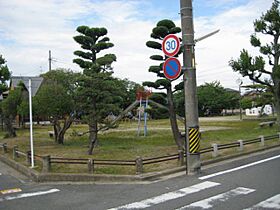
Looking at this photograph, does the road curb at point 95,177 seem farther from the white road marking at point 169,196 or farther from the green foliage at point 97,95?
the green foliage at point 97,95

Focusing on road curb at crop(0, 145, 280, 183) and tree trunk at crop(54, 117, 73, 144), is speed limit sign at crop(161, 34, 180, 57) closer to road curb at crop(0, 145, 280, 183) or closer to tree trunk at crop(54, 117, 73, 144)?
road curb at crop(0, 145, 280, 183)

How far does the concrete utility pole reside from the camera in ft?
29.9

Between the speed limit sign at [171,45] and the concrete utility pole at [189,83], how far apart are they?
359mm

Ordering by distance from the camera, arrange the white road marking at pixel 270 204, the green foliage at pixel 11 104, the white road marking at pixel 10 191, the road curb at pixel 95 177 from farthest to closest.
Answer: the green foliage at pixel 11 104
the road curb at pixel 95 177
the white road marking at pixel 10 191
the white road marking at pixel 270 204

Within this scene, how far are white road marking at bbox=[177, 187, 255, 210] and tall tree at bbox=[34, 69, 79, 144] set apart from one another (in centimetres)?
1122

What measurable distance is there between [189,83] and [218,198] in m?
3.93

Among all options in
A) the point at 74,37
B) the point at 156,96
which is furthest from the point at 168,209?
the point at 74,37

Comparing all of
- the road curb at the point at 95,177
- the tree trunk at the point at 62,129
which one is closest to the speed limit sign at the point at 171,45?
the road curb at the point at 95,177

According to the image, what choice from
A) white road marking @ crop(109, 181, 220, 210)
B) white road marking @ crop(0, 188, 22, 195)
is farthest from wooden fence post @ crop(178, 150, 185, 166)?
white road marking @ crop(0, 188, 22, 195)

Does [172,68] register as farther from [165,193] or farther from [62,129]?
[62,129]

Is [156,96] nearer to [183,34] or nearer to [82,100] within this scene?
[82,100]

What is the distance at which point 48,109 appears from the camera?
56.0 ft

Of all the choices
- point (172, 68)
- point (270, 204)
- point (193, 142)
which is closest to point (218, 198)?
point (270, 204)

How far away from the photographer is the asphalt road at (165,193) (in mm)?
6074
